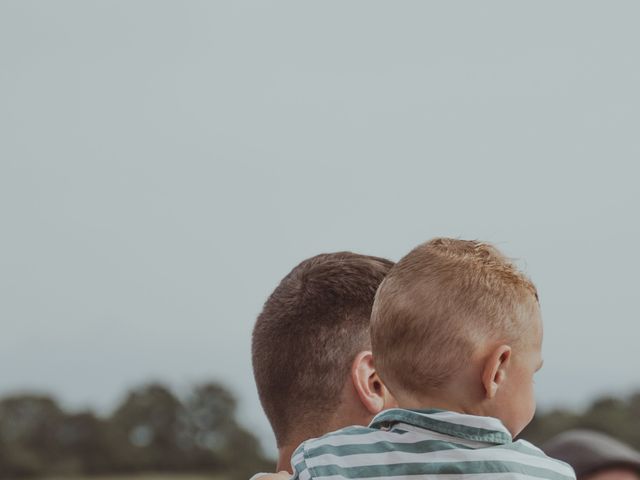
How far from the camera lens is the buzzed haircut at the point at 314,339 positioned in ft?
12.9

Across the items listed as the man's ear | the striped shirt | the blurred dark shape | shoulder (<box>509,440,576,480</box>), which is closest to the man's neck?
the man's ear

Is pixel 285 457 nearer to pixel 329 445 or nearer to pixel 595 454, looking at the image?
pixel 329 445

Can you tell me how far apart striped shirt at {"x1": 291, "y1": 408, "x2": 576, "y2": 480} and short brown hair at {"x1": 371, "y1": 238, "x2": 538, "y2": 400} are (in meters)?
0.11

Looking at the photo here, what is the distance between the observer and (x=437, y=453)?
120 inches

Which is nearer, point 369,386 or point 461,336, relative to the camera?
point 461,336

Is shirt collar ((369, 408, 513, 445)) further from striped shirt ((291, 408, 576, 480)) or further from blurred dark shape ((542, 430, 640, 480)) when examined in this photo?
blurred dark shape ((542, 430, 640, 480))

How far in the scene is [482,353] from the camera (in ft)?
10.0

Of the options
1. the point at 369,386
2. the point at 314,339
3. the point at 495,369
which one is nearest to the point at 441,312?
the point at 495,369

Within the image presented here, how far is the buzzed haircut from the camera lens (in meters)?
3.93

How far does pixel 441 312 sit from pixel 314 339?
98cm

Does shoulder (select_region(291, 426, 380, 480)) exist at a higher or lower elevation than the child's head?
lower

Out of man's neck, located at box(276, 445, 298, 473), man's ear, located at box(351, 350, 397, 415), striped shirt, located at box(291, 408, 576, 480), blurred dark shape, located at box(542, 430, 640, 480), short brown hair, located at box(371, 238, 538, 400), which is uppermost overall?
short brown hair, located at box(371, 238, 538, 400)

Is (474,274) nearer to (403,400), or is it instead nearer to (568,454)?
(403,400)

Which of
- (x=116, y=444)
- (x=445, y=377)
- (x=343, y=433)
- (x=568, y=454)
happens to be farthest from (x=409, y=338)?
(x=116, y=444)
